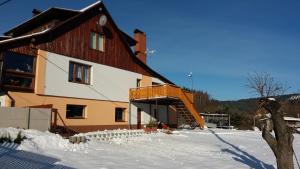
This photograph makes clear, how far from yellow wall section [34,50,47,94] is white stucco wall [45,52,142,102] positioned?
11.4 inches

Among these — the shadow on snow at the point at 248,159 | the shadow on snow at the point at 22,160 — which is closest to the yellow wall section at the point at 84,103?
the shadow on snow at the point at 22,160

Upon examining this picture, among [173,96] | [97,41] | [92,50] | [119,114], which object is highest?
[97,41]

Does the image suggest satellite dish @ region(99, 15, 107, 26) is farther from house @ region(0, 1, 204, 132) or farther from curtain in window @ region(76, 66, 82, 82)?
curtain in window @ region(76, 66, 82, 82)

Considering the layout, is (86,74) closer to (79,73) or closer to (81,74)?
(81,74)

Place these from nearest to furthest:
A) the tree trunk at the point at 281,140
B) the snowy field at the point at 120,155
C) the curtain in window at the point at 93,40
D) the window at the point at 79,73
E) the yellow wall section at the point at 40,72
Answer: the tree trunk at the point at 281,140, the snowy field at the point at 120,155, the yellow wall section at the point at 40,72, the window at the point at 79,73, the curtain in window at the point at 93,40

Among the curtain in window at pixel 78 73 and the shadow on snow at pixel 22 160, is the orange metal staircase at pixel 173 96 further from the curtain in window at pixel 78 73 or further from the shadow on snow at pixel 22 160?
the shadow on snow at pixel 22 160

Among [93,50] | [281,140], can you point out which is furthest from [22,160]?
[93,50]

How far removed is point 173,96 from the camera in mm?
25500

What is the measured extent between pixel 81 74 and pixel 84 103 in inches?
80.3

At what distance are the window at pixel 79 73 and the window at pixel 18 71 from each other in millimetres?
3268

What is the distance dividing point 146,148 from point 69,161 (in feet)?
18.1

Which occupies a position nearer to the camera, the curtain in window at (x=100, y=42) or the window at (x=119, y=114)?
the curtain in window at (x=100, y=42)

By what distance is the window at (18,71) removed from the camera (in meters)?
17.8

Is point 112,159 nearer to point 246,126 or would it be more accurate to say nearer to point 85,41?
point 85,41
